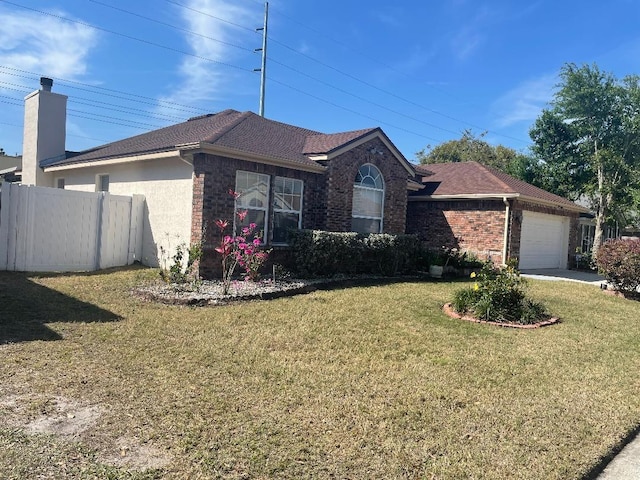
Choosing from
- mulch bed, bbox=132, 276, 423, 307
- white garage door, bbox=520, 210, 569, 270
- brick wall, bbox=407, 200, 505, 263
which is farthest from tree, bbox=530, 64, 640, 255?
mulch bed, bbox=132, 276, 423, 307

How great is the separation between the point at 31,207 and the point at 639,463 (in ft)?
38.5

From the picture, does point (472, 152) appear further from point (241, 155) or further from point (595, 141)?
point (241, 155)

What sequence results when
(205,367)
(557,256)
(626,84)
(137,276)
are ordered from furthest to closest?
(626,84) → (557,256) → (137,276) → (205,367)

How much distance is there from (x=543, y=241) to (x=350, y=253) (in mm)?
10928

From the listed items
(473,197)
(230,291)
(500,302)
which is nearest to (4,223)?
(230,291)

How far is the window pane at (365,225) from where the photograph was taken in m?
14.9

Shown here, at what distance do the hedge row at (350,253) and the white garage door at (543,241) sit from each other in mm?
6050

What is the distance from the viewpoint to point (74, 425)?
379 centimetres

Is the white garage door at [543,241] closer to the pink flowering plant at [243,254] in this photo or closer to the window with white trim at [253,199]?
the window with white trim at [253,199]

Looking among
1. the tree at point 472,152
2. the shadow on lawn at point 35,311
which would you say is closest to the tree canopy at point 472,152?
the tree at point 472,152

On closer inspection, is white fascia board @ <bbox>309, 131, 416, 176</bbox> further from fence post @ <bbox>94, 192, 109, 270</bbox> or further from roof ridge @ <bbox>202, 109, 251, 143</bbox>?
fence post @ <bbox>94, 192, 109, 270</bbox>

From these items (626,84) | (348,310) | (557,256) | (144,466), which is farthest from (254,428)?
(626,84)

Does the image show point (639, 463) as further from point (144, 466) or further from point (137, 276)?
point (137, 276)

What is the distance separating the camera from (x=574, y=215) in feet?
70.7
